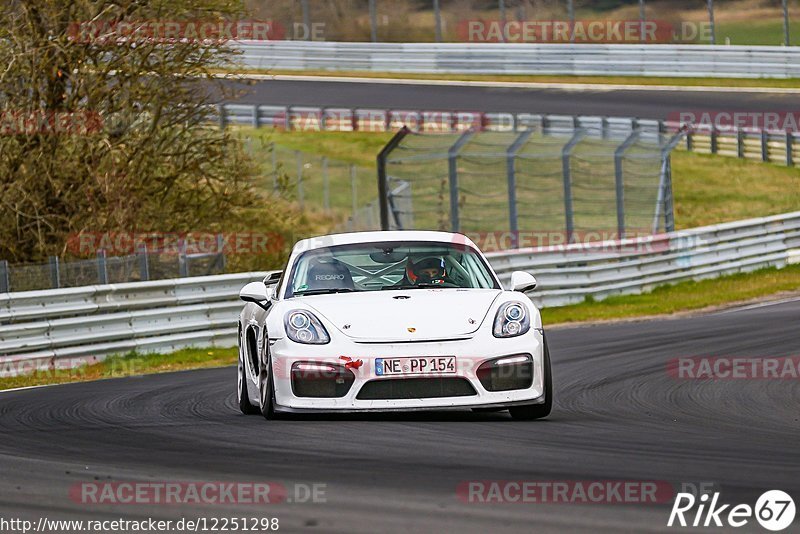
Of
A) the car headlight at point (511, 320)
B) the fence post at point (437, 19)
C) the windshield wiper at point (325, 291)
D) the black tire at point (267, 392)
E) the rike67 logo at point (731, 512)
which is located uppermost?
the fence post at point (437, 19)

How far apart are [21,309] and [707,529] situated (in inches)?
453

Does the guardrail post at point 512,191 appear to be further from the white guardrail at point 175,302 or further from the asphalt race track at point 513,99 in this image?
the asphalt race track at point 513,99

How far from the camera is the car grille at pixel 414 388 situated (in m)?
8.56

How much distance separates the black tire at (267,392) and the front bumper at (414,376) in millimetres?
130

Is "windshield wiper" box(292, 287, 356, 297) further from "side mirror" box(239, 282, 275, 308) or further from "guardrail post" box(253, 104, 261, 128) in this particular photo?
"guardrail post" box(253, 104, 261, 128)

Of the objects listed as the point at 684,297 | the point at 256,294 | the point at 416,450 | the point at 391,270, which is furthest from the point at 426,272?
the point at 684,297

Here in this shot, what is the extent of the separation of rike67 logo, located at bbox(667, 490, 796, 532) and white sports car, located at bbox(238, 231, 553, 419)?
2905mm

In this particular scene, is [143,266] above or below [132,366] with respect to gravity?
above

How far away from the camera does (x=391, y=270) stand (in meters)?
10.2

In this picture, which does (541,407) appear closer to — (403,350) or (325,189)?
(403,350)

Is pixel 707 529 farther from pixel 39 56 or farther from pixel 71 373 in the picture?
pixel 39 56

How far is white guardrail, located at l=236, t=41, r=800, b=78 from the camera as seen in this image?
42312mm

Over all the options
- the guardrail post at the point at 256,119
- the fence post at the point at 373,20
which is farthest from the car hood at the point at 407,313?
the fence post at the point at 373,20

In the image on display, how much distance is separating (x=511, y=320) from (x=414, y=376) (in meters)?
0.77
